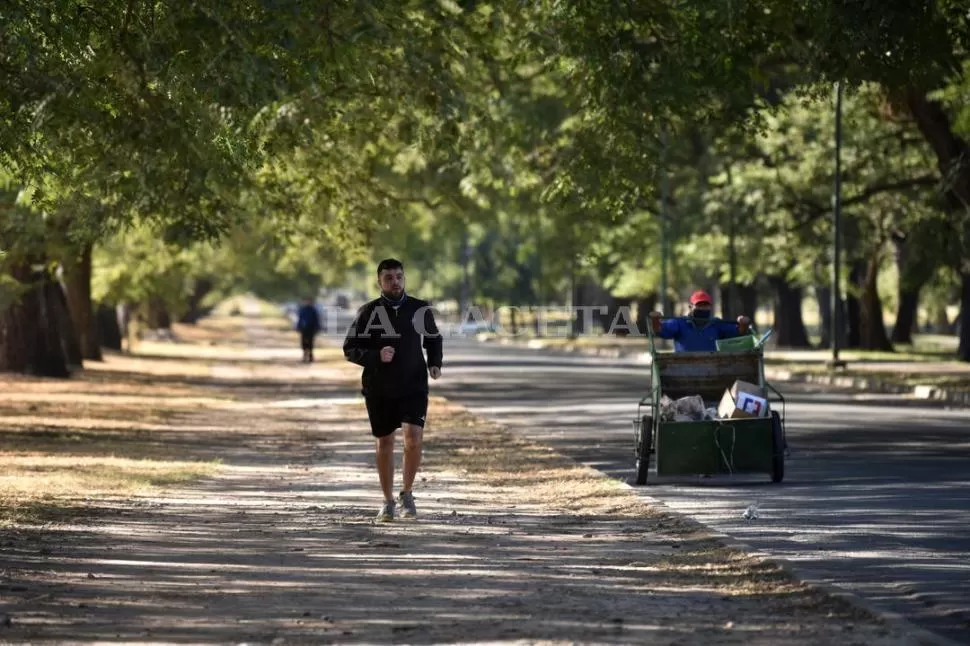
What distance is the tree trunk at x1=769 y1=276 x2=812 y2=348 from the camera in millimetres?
68062

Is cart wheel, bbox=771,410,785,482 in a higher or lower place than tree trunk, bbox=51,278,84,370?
lower

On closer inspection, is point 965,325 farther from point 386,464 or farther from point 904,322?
point 386,464

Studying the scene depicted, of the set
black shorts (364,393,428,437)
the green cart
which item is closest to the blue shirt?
the green cart

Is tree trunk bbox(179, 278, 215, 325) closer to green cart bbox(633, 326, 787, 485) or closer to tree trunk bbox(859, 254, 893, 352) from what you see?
tree trunk bbox(859, 254, 893, 352)

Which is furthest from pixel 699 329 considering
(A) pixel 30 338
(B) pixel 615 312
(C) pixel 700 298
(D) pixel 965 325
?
(B) pixel 615 312

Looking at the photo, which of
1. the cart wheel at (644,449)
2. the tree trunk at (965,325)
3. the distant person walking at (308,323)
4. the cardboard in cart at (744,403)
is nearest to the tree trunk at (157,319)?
the distant person walking at (308,323)

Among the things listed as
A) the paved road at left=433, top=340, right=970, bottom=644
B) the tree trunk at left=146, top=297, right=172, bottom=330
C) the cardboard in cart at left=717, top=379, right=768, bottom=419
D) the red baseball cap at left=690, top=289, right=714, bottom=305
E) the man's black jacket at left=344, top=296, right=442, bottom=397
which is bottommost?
the paved road at left=433, top=340, right=970, bottom=644

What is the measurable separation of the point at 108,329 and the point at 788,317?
23.8m

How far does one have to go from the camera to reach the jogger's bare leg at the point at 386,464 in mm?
14203

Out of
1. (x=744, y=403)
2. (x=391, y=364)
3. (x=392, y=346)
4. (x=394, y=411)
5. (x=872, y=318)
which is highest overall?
(x=872, y=318)

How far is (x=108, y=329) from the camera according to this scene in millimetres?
62219

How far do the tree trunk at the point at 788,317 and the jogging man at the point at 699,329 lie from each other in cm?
4900

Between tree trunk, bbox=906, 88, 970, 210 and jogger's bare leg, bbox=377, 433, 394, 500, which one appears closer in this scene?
jogger's bare leg, bbox=377, 433, 394, 500

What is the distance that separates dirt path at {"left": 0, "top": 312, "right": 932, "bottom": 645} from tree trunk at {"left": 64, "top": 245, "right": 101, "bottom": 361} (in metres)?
28.1
